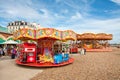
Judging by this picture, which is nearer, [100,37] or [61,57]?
[61,57]

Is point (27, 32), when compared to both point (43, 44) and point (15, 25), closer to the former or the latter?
point (43, 44)

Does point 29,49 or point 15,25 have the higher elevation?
point 15,25

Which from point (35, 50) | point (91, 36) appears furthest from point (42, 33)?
point (91, 36)

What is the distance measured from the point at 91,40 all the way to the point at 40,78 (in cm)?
3464

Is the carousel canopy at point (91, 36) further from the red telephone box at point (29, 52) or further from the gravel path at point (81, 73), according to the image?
the red telephone box at point (29, 52)

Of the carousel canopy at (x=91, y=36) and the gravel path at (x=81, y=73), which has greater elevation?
the carousel canopy at (x=91, y=36)

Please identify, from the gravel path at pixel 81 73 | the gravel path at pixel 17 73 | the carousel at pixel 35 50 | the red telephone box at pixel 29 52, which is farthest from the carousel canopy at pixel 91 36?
the gravel path at pixel 17 73

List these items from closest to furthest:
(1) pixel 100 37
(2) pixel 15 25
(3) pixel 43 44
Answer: (3) pixel 43 44, (1) pixel 100 37, (2) pixel 15 25

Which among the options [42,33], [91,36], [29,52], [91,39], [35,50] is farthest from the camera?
[91,39]

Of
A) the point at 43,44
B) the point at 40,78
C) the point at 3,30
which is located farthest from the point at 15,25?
the point at 40,78

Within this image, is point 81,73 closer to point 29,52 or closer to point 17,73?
point 17,73

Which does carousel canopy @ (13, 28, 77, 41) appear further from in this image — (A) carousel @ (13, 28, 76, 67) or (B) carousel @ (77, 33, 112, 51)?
(B) carousel @ (77, 33, 112, 51)

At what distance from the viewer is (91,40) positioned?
42094 mm

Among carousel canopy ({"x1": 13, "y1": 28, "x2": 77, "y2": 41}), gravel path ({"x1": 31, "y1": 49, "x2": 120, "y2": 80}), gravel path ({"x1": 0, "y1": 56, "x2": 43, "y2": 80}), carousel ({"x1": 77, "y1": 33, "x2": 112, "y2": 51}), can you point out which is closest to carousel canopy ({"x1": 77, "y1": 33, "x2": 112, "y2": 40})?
carousel ({"x1": 77, "y1": 33, "x2": 112, "y2": 51})
